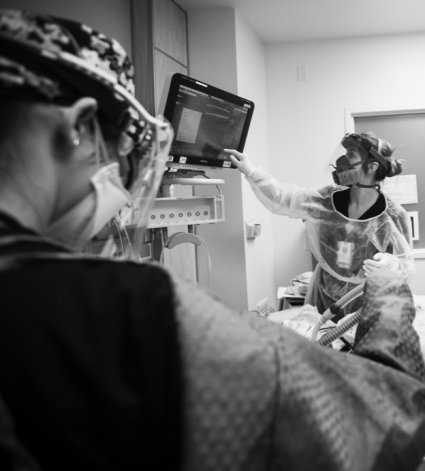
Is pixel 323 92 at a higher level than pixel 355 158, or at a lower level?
higher

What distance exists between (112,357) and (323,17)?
343cm

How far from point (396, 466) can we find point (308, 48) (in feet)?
12.1

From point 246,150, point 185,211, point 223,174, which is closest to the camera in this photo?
point 185,211

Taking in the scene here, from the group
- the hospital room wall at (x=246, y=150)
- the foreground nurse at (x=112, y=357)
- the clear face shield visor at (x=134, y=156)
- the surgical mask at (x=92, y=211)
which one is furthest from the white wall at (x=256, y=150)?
the foreground nurse at (x=112, y=357)

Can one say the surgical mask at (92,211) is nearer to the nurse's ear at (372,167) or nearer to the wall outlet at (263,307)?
the nurse's ear at (372,167)

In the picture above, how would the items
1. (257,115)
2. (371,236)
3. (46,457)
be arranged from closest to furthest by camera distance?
1. (46,457)
2. (371,236)
3. (257,115)

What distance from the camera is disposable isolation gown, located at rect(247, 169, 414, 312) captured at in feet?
7.56

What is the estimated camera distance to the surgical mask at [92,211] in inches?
26.8

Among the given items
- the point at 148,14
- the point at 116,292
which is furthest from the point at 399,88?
the point at 116,292

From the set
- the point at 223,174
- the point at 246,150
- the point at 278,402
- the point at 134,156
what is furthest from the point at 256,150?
the point at 278,402

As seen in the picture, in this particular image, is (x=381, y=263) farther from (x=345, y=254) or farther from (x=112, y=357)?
(x=112, y=357)

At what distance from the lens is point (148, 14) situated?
→ 8.30 ft

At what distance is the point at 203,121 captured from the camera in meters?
2.09

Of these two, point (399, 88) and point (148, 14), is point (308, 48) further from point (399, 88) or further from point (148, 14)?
point (148, 14)
